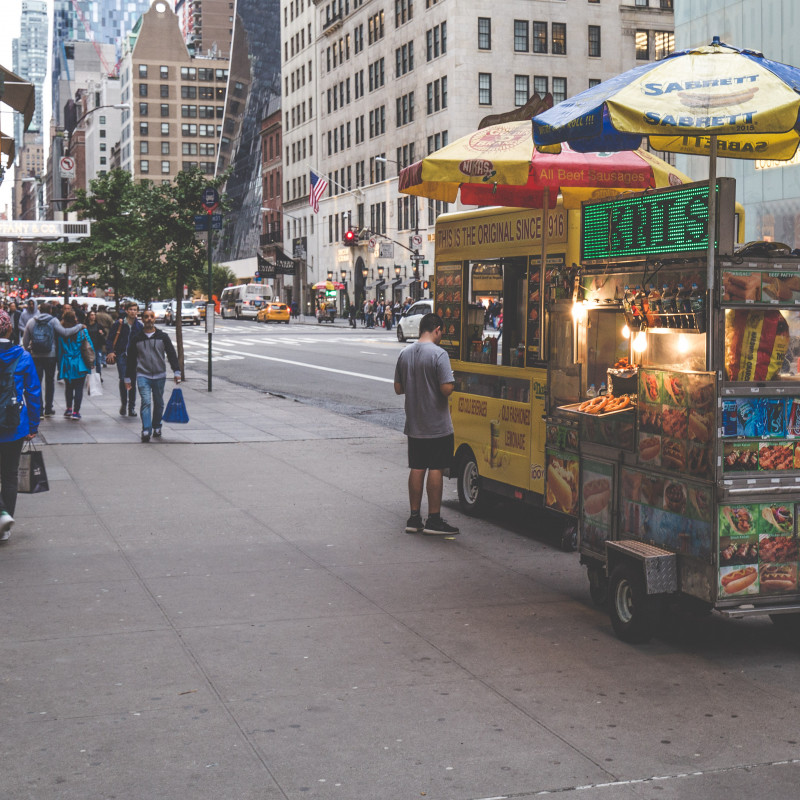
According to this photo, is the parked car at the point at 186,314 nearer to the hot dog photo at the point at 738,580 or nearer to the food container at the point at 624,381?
the food container at the point at 624,381

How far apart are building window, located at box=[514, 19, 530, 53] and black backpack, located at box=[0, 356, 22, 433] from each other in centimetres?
6383

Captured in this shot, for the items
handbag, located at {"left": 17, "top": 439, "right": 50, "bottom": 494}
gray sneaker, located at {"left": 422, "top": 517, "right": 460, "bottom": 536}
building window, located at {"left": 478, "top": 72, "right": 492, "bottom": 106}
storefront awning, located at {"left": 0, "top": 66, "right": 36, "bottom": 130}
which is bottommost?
gray sneaker, located at {"left": 422, "top": 517, "right": 460, "bottom": 536}

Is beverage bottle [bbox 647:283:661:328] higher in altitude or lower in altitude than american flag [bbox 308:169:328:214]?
lower

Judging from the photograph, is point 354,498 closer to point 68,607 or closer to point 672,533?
point 68,607

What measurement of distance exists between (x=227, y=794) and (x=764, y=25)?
1217 inches

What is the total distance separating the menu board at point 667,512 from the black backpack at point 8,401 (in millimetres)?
4767

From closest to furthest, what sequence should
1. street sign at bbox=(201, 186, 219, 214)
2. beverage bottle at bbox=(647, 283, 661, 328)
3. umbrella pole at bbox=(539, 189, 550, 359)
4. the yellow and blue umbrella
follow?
the yellow and blue umbrella
beverage bottle at bbox=(647, 283, 661, 328)
umbrella pole at bbox=(539, 189, 550, 359)
street sign at bbox=(201, 186, 219, 214)

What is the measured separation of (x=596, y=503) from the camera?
7309 millimetres

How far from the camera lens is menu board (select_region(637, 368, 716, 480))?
6.19 meters

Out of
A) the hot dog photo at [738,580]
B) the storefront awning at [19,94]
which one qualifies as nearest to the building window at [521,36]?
the storefront awning at [19,94]

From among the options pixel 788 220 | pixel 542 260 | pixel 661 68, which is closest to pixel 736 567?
pixel 661 68

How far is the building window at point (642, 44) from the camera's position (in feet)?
237

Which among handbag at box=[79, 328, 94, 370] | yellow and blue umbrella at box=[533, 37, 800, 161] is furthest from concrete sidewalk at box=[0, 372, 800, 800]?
handbag at box=[79, 328, 94, 370]

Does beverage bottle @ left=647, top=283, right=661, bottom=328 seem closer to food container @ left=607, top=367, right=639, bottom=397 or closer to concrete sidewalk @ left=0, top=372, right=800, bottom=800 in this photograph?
food container @ left=607, top=367, right=639, bottom=397
